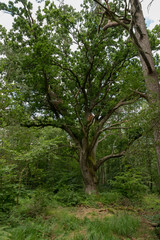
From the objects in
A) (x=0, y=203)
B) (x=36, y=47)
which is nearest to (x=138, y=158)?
(x=0, y=203)

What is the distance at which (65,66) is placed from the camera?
7520mm

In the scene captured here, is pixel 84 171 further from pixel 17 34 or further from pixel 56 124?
pixel 17 34

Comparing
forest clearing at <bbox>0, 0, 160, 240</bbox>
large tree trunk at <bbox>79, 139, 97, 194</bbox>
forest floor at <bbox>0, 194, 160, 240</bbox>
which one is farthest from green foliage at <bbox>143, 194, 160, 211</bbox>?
large tree trunk at <bbox>79, 139, 97, 194</bbox>

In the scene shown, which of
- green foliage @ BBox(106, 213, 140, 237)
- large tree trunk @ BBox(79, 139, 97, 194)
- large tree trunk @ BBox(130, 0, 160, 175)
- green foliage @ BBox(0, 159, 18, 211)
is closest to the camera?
large tree trunk @ BBox(130, 0, 160, 175)

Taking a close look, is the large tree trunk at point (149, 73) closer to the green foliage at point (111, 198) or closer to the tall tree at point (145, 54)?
the tall tree at point (145, 54)

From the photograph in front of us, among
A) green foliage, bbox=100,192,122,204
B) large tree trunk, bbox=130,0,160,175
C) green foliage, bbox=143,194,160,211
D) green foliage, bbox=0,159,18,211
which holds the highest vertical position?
large tree trunk, bbox=130,0,160,175

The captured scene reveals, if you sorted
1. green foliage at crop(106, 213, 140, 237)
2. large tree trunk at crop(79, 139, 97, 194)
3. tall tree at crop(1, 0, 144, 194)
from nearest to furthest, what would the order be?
green foliage at crop(106, 213, 140, 237) < tall tree at crop(1, 0, 144, 194) < large tree trunk at crop(79, 139, 97, 194)

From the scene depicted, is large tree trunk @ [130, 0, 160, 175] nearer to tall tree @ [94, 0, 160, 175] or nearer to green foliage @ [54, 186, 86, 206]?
tall tree @ [94, 0, 160, 175]

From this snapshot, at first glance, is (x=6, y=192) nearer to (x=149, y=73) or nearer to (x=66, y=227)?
(x=66, y=227)

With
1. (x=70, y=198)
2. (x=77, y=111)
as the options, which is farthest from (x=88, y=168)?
(x=77, y=111)

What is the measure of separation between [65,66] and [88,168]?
538cm

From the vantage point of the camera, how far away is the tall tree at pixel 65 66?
6727 mm

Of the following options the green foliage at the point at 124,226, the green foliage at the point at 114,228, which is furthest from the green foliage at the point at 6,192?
the green foliage at the point at 124,226

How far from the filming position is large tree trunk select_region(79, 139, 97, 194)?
318 inches
